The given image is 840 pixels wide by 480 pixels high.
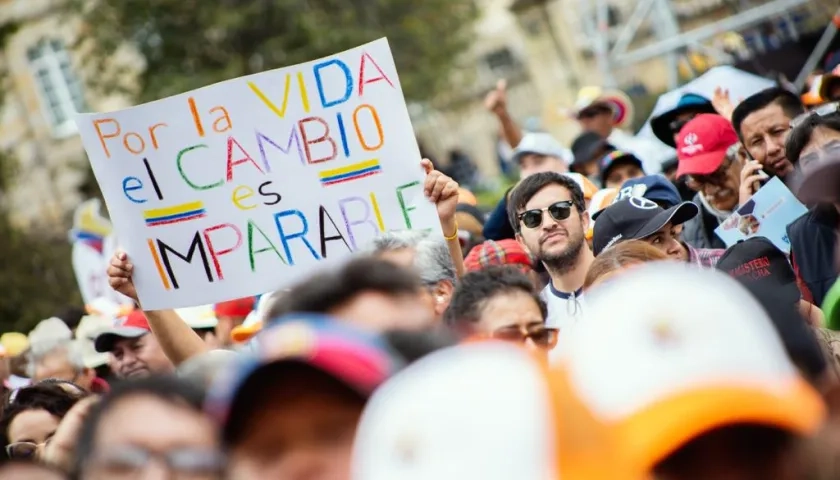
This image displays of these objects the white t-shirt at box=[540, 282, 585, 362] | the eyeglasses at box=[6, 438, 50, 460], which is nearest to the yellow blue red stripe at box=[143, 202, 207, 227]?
the eyeglasses at box=[6, 438, 50, 460]

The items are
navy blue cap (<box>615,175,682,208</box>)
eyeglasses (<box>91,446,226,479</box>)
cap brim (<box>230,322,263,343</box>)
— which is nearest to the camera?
eyeglasses (<box>91,446,226,479</box>)

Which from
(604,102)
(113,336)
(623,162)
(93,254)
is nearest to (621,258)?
(623,162)

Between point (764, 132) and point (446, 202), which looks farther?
point (764, 132)

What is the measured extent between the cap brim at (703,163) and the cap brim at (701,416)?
4.48 m

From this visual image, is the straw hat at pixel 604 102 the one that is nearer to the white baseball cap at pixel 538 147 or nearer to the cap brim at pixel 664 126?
the white baseball cap at pixel 538 147

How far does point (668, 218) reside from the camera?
5.16 metres

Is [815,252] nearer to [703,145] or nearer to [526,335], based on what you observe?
[703,145]

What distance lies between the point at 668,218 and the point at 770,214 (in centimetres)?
64

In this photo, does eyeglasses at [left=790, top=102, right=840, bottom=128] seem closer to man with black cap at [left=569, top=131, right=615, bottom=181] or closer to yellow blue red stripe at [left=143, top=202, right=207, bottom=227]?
man with black cap at [left=569, top=131, right=615, bottom=181]

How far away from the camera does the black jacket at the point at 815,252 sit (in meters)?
4.96

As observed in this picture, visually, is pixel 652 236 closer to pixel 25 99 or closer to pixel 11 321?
pixel 11 321

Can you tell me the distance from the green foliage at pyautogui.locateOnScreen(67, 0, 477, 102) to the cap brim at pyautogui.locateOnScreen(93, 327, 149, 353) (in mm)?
16643

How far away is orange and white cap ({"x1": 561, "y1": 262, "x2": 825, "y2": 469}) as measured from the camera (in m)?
1.83

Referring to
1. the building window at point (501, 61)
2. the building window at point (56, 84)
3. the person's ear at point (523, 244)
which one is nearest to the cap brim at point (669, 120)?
the person's ear at point (523, 244)
